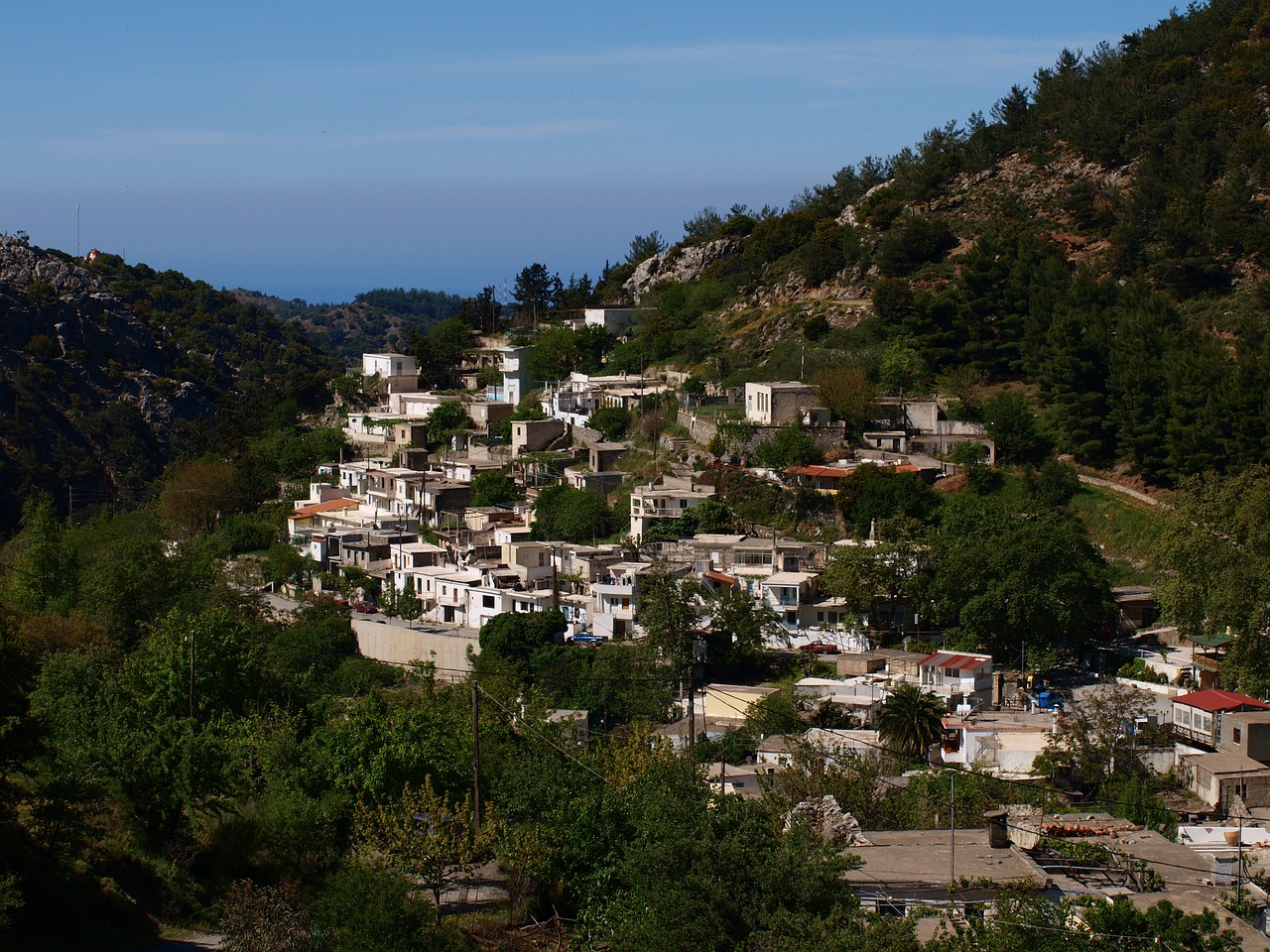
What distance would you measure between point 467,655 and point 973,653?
8861 mm

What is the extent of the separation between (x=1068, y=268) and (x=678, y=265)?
1785 cm

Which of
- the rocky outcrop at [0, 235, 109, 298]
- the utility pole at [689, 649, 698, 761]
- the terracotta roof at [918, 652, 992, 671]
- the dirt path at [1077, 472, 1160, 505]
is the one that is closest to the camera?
Result: the utility pole at [689, 649, 698, 761]

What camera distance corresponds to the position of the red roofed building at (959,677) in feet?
75.0

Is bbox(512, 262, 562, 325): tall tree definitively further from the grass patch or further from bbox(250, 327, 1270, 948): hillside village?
the grass patch

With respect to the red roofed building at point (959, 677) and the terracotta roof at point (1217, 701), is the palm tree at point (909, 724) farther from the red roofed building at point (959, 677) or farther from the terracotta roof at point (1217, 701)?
the terracotta roof at point (1217, 701)

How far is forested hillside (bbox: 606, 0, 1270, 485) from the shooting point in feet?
99.5

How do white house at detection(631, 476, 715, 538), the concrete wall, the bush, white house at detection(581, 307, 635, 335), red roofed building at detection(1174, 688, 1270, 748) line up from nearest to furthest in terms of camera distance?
red roofed building at detection(1174, 688, 1270, 748), the concrete wall, white house at detection(631, 476, 715, 538), the bush, white house at detection(581, 307, 635, 335)

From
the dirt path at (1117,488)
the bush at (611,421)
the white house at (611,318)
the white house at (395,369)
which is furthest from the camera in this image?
the white house at (611,318)

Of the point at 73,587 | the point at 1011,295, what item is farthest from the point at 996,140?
the point at 73,587

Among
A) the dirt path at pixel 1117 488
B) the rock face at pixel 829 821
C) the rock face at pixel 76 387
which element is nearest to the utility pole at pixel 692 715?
the rock face at pixel 829 821

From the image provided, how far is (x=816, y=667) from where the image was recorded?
25.0 meters

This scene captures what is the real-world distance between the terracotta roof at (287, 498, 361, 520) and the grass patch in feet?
55.8

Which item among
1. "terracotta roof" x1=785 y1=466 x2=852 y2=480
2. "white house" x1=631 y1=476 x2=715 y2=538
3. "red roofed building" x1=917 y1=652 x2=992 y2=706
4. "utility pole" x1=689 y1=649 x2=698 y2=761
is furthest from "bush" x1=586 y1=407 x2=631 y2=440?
"red roofed building" x1=917 y1=652 x2=992 y2=706

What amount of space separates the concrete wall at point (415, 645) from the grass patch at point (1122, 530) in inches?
460
